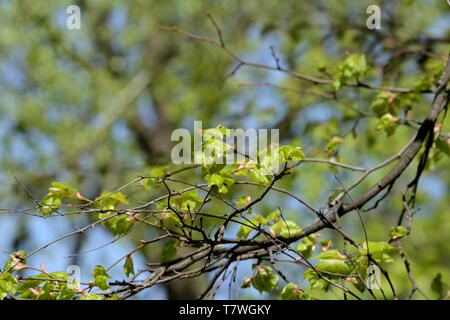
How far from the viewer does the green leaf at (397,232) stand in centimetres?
212

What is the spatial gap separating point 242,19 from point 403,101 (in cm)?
621

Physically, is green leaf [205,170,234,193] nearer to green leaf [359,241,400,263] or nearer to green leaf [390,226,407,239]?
green leaf [359,241,400,263]

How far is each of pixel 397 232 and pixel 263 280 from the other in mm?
665

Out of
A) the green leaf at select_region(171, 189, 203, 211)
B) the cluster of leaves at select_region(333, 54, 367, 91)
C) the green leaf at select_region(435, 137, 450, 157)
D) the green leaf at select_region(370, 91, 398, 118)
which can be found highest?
the cluster of leaves at select_region(333, 54, 367, 91)

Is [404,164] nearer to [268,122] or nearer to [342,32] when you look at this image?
[342,32]

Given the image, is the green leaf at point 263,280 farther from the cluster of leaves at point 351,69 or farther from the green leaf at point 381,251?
the cluster of leaves at point 351,69

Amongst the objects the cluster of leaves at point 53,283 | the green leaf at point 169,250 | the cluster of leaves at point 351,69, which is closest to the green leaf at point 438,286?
the cluster of leaves at point 351,69

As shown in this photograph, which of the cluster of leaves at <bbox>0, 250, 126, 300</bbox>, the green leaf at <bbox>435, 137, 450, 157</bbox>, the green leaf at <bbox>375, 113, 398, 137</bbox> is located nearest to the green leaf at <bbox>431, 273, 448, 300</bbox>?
the green leaf at <bbox>435, 137, 450, 157</bbox>

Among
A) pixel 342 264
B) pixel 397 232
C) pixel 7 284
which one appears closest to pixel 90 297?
pixel 7 284

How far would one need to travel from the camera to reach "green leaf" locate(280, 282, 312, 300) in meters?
1.85

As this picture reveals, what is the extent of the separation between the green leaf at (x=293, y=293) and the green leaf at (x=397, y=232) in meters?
0.57

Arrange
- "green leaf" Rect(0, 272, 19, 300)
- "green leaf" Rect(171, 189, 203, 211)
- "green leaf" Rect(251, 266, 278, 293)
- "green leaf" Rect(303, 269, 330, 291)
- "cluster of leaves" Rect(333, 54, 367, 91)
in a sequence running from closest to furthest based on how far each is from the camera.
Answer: "green leaf" Rect(0, 272, 19, 300) → "green leaf" Rect(303, 269, 330, 291) → "green leaf" Rect(171, 189, 203, 211) → "green leaf" Rect(251, 266, 278, 293) → "cluster of leaves" Rect(333, 54, 367, 91)

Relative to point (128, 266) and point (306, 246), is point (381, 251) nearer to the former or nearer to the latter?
point (306, 246)

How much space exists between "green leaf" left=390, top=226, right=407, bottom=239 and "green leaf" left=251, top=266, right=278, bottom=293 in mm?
586
